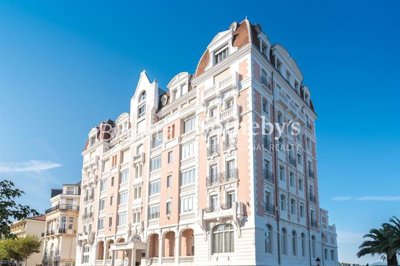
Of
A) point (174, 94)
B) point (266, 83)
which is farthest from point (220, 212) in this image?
point (174, 94)

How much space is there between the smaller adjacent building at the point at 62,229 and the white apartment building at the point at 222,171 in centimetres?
1605

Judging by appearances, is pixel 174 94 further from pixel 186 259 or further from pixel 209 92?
pixel 186 259

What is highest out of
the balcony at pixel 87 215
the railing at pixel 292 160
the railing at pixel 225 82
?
the railing at pixel 225 82

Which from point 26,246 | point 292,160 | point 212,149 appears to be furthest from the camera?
point 26,246

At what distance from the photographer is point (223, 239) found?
3550 cm

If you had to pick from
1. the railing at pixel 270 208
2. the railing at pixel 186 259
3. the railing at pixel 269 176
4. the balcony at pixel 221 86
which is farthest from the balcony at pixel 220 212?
the balcony at pixel 221 86

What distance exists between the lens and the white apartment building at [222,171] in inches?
1391

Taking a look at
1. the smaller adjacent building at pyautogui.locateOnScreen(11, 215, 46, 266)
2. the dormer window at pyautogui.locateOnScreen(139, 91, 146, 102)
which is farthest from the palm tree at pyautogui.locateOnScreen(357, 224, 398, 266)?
the smaller adjacent building at pyautogui.locateOnScreen(11, 215, 46, 266)

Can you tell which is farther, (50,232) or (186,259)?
(50,232)

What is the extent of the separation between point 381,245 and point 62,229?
50.3 metres

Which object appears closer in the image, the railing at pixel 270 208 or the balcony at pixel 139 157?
the railing at pixel 270 208

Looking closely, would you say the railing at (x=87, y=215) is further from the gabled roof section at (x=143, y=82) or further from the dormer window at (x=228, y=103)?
the dormer window at (x=228, y=103)

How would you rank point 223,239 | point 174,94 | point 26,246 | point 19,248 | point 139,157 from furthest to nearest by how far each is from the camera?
point 26,246
point 19,248
point 139,157
point 174,94
point 223,239

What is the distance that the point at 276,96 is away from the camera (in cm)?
4091
